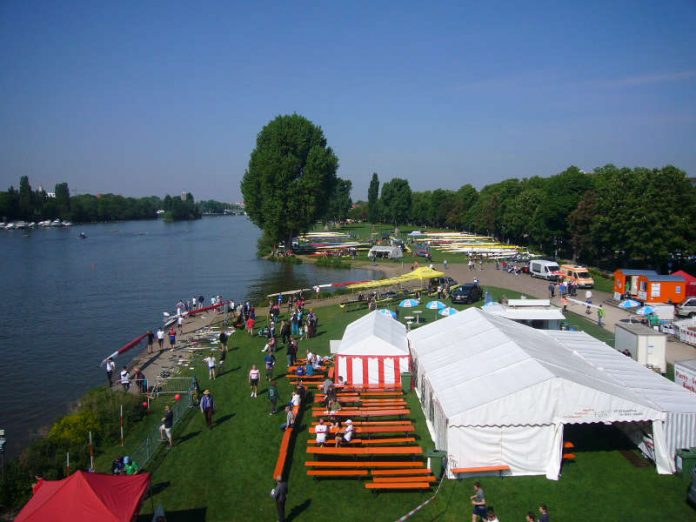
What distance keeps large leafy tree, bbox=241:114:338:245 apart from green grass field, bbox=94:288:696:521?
52346 mm

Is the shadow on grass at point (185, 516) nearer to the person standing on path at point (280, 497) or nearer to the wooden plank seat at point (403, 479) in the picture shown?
the person standing on path at point (280, 497)

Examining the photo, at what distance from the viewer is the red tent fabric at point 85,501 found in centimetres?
977

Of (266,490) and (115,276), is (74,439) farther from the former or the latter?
(115,276)

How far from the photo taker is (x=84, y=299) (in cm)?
4566

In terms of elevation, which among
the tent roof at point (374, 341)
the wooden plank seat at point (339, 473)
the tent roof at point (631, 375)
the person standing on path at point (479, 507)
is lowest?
the wooden plank seat at point (339, 473)

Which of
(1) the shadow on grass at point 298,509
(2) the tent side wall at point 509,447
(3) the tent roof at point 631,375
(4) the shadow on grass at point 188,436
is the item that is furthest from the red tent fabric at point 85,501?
(3) the tent roof at point 631,375

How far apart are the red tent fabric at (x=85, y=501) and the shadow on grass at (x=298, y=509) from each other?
3133 mm

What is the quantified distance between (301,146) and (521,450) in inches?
2388

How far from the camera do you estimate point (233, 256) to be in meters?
79.7

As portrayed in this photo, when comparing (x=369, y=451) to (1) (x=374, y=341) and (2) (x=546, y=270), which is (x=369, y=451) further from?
(2) (x=546, y=270)

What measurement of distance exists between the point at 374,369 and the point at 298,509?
7.30 metres

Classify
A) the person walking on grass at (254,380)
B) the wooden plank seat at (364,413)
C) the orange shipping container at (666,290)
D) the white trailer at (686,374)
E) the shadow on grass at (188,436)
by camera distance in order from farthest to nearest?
the orange shipping container at (666,290) → the person walking on grass at (254,380) → the white trailer at (686,374) → the shadow on grass at (188,436) → the wooden plank seat at (364,413)

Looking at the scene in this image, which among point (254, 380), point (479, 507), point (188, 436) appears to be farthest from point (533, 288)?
point (479, 507)

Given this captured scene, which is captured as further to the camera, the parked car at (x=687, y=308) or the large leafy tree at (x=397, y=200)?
the large leafy tree at (x=397, y=200)
